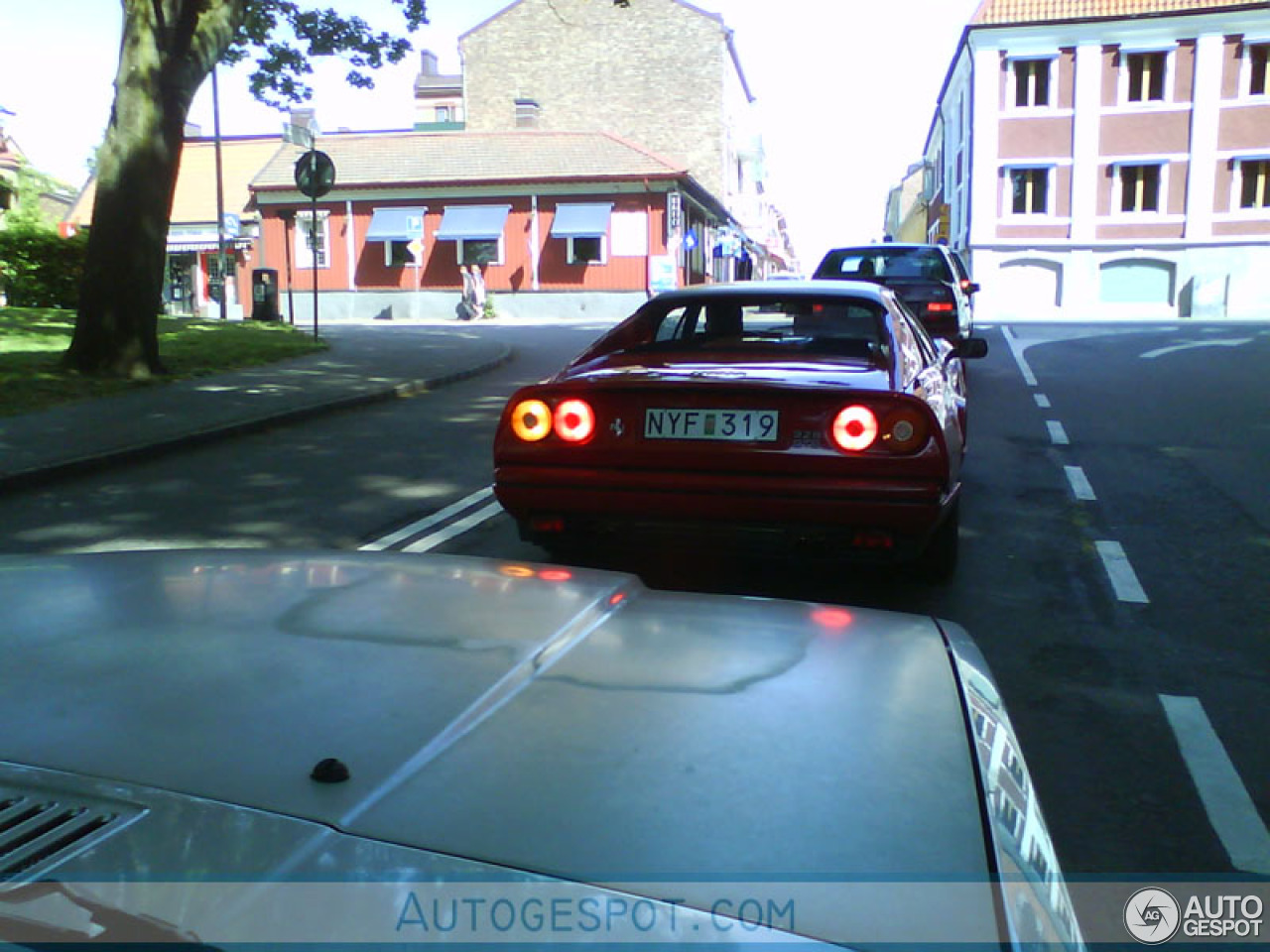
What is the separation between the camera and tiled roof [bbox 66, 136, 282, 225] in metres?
50.5

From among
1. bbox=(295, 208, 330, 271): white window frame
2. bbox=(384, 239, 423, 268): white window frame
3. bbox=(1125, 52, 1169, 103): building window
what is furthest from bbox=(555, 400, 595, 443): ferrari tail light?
bbox=(1125, 52, 1169, 103): building window

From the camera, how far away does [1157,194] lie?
143 feet

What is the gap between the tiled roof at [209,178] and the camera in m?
50.5

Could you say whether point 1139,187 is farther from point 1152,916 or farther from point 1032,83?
point 1152,916

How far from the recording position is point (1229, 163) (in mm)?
42375

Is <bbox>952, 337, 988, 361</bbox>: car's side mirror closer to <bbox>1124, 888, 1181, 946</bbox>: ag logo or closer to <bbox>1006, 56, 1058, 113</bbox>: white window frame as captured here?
<bbox>1124, 888, 1181, 946</bbox>: ag logo

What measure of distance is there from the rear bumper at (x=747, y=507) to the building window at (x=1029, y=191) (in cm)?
4306

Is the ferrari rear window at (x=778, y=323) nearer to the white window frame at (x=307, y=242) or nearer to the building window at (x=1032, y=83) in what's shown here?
the white window frame at (x=307, y=242)

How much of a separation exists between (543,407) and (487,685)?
3.43 metres

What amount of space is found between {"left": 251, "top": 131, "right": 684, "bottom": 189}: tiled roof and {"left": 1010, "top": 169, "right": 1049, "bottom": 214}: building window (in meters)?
13.2

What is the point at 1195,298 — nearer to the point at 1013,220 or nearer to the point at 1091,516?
the point at 1013,220

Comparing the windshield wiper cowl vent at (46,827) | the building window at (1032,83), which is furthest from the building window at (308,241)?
the windshield wiper cowl vent at (46,827)

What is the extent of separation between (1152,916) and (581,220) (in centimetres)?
3955

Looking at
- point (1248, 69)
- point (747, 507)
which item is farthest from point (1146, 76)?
point (747, 507)
